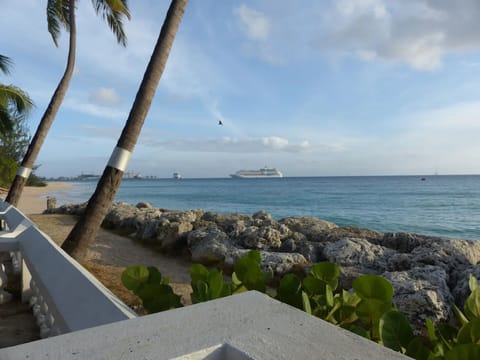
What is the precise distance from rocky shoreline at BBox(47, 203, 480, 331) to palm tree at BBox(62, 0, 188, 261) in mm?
2816

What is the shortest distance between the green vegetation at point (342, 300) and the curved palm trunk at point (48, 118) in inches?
331

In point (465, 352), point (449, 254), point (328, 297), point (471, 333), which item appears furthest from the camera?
point (449, 254)

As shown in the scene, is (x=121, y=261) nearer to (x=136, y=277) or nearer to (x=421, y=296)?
(x=421, y=296)

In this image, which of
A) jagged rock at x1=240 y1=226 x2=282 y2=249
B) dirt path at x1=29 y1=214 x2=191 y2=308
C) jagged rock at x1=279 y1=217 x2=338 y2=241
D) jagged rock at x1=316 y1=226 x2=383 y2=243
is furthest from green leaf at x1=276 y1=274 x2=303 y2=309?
jagged rock at x1=279 y1=217 x2=338 y2=241

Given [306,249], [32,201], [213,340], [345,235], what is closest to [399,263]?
[306,249]

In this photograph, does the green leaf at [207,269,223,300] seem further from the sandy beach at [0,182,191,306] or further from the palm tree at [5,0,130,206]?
the palm tree at [5,0,130,206]

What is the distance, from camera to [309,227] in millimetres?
9336

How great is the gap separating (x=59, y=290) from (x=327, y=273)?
4.59ft

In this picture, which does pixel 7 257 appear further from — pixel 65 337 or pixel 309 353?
pixel 309 353

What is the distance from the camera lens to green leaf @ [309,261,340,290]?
58.3 inches

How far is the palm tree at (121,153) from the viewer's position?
4.20 m

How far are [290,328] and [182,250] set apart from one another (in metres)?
7.21

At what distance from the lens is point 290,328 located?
0.90 metres

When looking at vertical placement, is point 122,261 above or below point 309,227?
below
